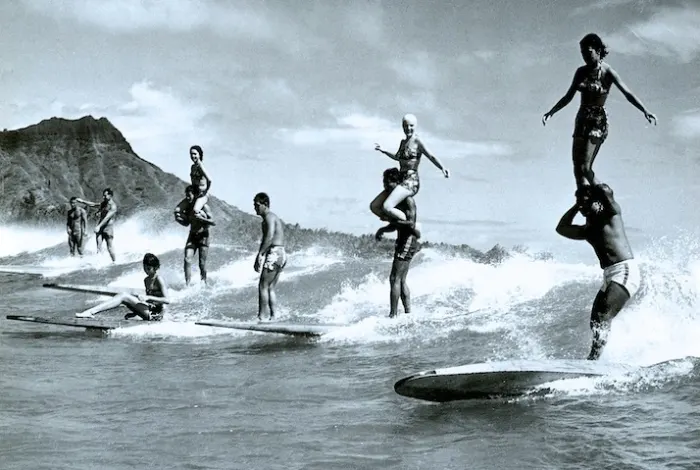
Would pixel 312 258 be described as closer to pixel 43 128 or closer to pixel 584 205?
pixel 584 205

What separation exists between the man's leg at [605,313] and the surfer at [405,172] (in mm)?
3204

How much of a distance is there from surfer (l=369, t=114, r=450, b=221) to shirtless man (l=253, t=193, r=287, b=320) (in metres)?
1.35

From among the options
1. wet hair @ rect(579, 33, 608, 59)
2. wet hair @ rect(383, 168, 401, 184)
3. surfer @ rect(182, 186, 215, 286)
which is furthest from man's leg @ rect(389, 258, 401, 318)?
surfer @ rect(182, 186, 215, 286)

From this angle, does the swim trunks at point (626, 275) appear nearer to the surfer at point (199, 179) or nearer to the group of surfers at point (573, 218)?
the group of surfers at point (573, 218)

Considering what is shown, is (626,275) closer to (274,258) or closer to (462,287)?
(274,258)

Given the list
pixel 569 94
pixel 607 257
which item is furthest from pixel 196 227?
pixel 607 257

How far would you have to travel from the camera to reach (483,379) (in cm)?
494

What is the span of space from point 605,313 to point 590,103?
107 inches

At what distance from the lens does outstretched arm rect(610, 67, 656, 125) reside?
291 inches

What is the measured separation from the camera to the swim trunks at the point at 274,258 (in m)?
9.41

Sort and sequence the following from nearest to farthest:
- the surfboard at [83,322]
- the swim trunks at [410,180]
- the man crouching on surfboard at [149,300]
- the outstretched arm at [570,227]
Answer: the outstretched arm at [570,227], the swim trunks at [410,180], the surfboard at [83,322], the man crouching on surfboard at [149,300]

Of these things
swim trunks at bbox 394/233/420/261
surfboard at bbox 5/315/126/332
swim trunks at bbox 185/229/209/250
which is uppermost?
swim trunks at bbox 185/229/209/250

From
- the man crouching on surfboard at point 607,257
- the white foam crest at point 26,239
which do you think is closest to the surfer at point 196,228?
the man crouching on surfboard at point 607,257

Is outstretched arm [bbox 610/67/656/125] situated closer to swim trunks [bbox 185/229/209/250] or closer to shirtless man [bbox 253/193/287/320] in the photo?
shirtless man [bbox 253/193/287/320]
